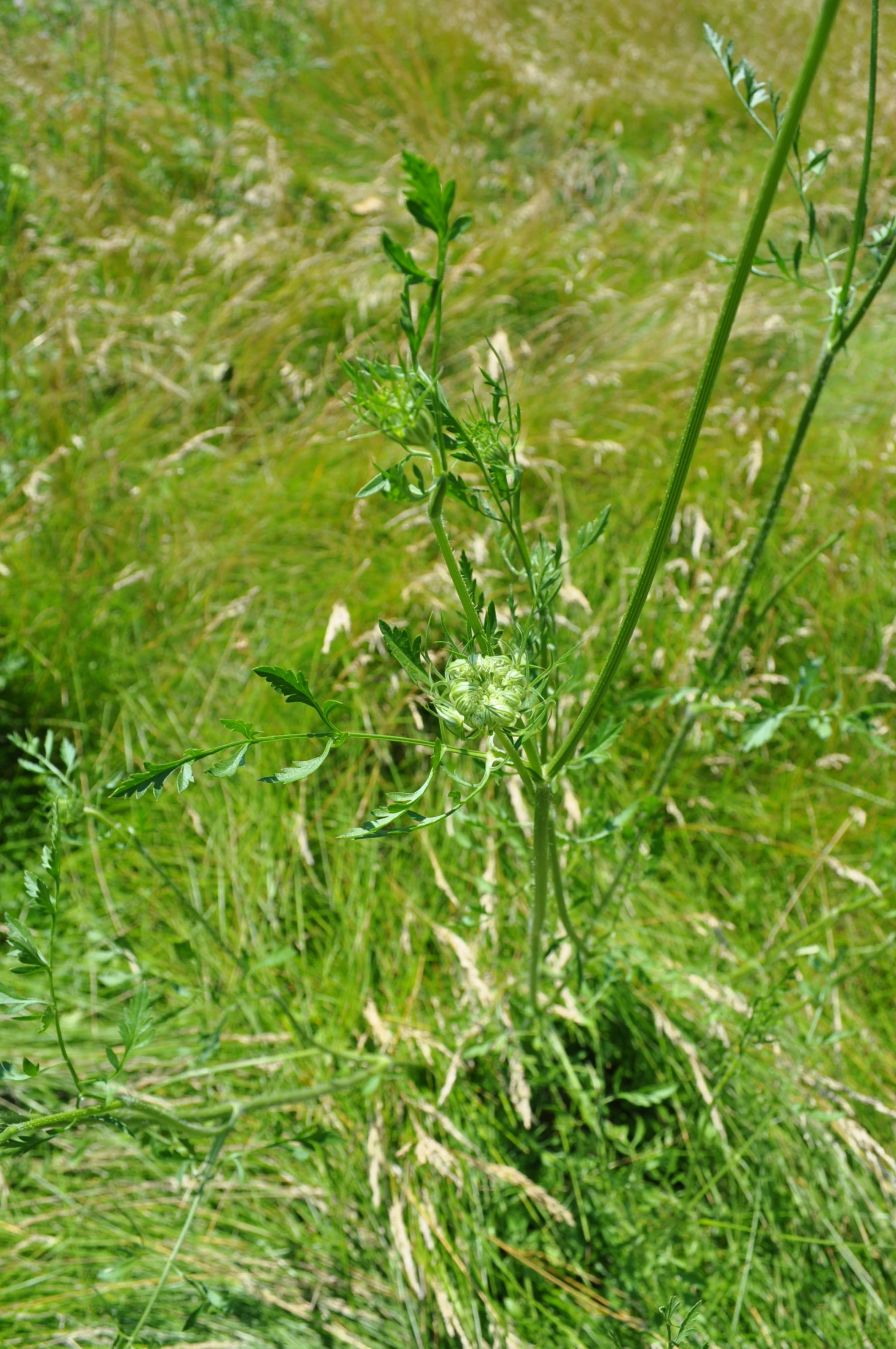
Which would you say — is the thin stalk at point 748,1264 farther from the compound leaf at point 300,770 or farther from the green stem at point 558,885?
the compound leaf at point 300,770

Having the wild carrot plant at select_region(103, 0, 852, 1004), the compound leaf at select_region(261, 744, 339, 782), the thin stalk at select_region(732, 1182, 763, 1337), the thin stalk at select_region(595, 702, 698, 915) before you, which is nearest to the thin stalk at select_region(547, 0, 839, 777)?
the wild carrot plant at select_region(103, 0, 852, 1004)

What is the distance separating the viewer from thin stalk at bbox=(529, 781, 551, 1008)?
98 centimetres

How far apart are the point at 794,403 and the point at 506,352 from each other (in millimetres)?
993

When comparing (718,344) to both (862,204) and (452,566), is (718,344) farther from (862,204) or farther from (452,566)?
(862,204)

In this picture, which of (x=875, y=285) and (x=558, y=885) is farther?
(x=558, y=885)

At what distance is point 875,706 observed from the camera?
1245 mm

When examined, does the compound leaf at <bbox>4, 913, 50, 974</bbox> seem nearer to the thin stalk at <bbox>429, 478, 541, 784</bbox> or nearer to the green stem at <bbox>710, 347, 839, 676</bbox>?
A: the thin stalk at <bbox>429, 478, 541, 784</bbox>

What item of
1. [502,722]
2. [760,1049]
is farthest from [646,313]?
[502,722]

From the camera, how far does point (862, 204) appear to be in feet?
3.24

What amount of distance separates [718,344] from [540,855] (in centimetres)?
59

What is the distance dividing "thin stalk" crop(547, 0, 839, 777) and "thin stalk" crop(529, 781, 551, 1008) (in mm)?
72

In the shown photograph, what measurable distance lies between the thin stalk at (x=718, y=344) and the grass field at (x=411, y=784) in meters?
0.33

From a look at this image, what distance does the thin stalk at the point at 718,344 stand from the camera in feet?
1.75

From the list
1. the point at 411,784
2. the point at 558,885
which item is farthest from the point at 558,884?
the point at 411,784
